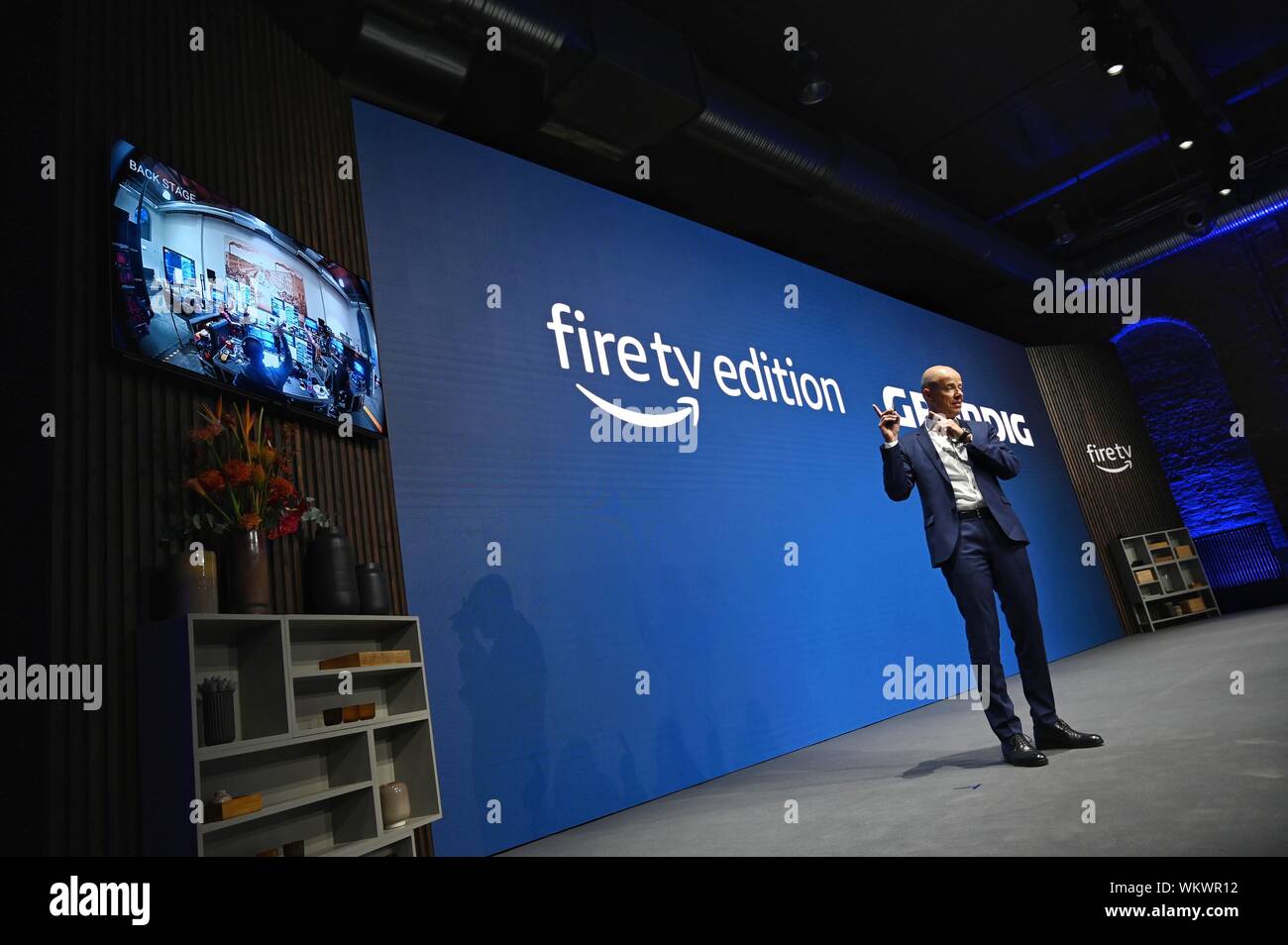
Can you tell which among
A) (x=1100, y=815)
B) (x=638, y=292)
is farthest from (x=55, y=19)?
(x=1100, y=815)

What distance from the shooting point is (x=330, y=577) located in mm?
2725

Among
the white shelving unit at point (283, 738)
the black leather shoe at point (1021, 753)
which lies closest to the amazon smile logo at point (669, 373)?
the white shelving unit at point (283, 738)

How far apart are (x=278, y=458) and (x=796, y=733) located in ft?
11.0

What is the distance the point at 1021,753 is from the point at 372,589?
7.60 feet

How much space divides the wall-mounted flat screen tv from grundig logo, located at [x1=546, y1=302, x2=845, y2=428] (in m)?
1.30

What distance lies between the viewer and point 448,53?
3.85 metres

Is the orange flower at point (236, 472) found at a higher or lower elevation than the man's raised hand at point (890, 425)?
higher

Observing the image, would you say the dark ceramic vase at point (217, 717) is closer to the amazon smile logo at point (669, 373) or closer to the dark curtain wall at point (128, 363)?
the dark curtain wall at point (128, 363)

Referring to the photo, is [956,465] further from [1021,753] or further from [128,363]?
[128,363]

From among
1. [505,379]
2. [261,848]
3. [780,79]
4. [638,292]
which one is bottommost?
[261,848]

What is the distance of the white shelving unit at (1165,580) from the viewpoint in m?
8.66

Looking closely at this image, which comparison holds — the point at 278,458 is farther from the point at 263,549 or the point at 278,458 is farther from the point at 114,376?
the point at 114,376

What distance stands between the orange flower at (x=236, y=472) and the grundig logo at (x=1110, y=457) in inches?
364

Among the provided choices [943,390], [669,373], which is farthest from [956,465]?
[669,373]
